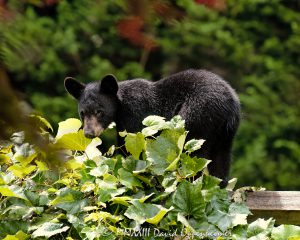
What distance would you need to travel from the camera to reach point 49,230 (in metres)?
3.04

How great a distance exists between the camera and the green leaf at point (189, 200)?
302 cm

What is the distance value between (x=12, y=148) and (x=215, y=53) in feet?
17.7

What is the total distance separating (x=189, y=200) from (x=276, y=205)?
27.5 inches

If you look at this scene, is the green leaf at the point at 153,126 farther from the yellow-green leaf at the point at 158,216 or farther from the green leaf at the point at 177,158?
the yellow-green leaf at the point at 158,216

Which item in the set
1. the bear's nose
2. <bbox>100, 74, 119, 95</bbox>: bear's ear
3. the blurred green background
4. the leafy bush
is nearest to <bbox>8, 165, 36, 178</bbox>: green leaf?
the leafy bush

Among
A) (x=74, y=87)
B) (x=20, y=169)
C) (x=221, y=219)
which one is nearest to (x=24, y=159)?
(x=20, y=169)

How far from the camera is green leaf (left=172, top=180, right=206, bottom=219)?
9.91 ft

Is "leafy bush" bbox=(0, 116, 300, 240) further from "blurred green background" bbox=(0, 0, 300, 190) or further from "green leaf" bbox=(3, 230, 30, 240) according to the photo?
"blurred green background" bbox=(0, 0, 300, 190)

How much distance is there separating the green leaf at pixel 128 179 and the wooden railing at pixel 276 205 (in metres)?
0.70

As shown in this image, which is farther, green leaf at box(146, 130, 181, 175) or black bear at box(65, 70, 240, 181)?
black bear at box(65, 70, 240, 181)

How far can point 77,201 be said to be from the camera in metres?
3.15

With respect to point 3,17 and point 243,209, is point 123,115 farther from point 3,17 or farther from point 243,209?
point 3,17

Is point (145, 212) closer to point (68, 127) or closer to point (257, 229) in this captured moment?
Result: point (257, 229)

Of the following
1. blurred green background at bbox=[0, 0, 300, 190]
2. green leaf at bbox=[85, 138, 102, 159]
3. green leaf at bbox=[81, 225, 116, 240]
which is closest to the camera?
green leaf at bbox=[81, 225, 116, 240]
